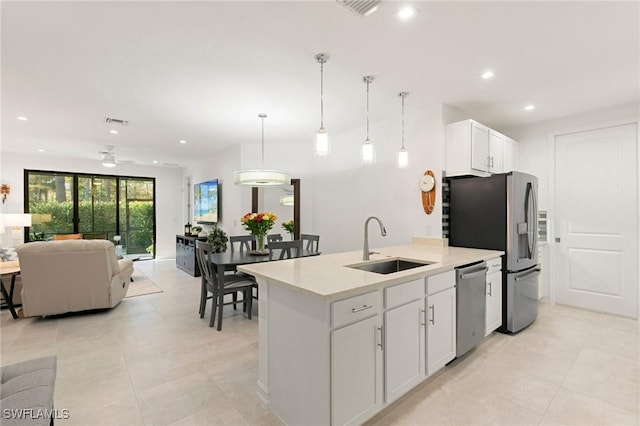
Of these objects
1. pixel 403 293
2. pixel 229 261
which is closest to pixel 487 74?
pixel 403 293

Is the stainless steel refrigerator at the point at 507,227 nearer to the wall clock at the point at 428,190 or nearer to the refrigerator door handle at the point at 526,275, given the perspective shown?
the refrigerator door handle at the point at 526,275

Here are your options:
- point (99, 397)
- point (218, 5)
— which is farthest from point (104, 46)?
point (99, 397)

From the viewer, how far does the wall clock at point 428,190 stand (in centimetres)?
367

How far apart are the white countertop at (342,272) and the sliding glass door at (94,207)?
21.0 ft

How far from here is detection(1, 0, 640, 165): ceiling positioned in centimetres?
199

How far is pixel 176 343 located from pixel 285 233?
309 centimetres

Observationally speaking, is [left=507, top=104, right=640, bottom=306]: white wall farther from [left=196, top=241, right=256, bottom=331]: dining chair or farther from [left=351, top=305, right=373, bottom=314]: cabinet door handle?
[left=196, top=241, right=256, bottom=331]: dining chair

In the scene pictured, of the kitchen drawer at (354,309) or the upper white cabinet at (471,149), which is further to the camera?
the upper white cabinet at (471,149)

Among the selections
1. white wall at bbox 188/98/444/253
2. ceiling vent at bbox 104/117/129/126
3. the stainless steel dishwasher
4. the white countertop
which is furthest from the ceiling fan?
the stainless steel dishwasher

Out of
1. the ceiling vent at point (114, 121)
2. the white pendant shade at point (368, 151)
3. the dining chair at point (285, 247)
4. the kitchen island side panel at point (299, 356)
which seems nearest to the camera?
the kitchen island side panel at point (299, 356)

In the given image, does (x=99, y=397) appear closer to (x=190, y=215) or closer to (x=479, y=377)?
(x=479, y=377)

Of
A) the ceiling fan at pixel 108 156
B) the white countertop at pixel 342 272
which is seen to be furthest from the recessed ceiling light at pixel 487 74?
the ceiling fan at pixel 108 156

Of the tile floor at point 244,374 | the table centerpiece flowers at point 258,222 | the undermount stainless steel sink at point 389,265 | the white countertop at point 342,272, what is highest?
the table centerpiece flowers at point 258,222

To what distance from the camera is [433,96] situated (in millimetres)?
3412
